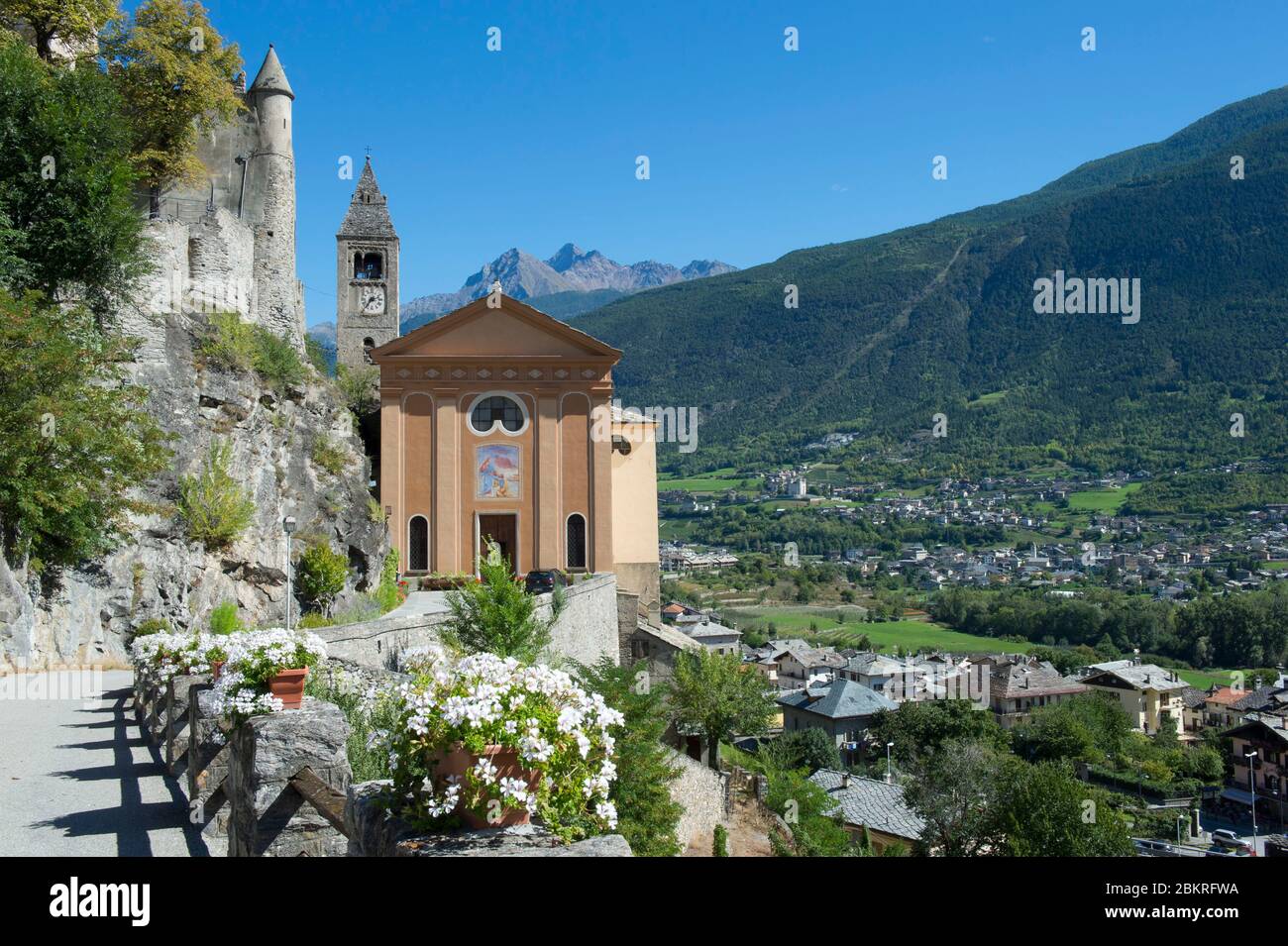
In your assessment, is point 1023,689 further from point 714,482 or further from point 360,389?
point 714,482

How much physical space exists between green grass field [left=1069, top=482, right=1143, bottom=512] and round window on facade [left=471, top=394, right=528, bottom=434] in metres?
115

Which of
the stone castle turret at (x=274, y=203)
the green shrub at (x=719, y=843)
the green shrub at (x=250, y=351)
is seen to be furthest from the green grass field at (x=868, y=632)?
the green shrub at (x=719, y=843)

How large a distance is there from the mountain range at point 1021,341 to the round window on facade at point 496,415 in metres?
116

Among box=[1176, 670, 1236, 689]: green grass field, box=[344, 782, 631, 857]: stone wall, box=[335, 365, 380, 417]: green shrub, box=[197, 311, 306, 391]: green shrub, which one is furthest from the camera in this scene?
box=[1176, 670, 1236, 689]: green grass field

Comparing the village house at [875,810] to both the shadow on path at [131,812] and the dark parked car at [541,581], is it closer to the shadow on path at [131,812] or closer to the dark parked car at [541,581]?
the dark parked car at [541,581]

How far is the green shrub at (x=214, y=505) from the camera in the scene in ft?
78.5

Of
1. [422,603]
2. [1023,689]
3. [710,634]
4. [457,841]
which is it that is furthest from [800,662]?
[457,841]

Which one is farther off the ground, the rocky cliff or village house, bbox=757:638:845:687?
the rocky cliff

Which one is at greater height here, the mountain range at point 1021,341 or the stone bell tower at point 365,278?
the mountain range at point 1021,341

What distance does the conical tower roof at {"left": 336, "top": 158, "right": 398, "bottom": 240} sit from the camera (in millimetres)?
44106

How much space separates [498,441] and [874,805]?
19.4 metres

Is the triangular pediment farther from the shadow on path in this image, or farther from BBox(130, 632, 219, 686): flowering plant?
the shadow on path

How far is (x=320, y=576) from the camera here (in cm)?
2762

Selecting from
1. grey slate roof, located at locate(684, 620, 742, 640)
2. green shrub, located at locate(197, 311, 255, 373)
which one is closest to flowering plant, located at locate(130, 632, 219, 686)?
green shrub, located at locate(197, 311, 255, 373)
